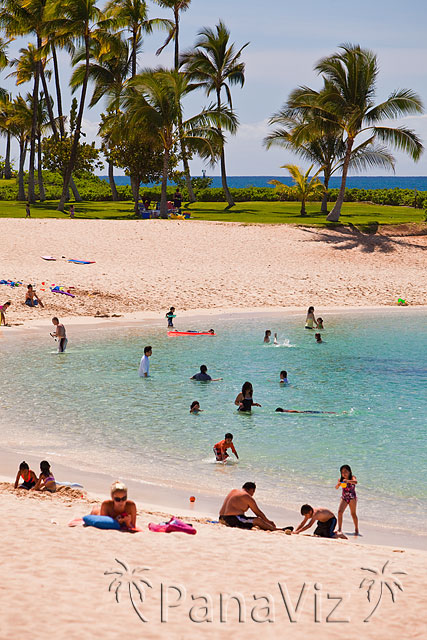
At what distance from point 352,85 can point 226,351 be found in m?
26.8

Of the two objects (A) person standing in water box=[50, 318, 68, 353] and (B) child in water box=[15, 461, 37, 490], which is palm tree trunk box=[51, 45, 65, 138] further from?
(B) child in water box=[15, 461, 37, 490]

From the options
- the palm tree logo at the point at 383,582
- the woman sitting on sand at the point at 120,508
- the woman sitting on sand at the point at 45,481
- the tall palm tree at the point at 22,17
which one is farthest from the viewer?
the tall palm tree at the point at 22,17

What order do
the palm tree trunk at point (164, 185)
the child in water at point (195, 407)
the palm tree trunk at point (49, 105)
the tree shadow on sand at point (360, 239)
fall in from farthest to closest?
the palm tree trunk at point (49, 105)
the palm tree trunk at point (164, 185)
the tree shadow on sand at point (360, 239)
the child in water at point (195, 407)

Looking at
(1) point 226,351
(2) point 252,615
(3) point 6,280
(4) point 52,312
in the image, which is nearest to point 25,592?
(2) point 252,615

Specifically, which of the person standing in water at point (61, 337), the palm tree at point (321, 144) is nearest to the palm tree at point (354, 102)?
the palm tree at point (321, 144)

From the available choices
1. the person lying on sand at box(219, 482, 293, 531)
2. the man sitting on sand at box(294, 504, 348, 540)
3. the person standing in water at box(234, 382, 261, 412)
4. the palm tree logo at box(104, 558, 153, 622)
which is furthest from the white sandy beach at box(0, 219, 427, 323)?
the palm tree logo at box(104, 558, 153, 622)

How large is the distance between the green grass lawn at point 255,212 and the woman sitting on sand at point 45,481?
37.9m

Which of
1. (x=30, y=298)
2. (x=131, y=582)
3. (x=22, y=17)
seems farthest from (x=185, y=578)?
(x=22, y=17)

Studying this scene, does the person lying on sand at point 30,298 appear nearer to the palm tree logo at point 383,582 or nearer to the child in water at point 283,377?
the child in water at point 283,377

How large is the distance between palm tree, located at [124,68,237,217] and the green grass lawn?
Result: 179 inches

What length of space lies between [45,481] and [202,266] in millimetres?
27884

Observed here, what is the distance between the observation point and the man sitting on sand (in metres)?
11.6

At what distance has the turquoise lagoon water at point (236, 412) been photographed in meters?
14.5

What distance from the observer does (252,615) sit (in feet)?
26.4
